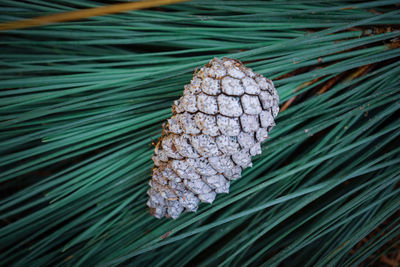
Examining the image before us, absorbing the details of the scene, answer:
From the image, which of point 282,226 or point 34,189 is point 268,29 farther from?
point 34,189

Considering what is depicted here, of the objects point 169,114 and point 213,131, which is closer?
point 213,131

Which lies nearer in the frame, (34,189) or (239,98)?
(239,98)

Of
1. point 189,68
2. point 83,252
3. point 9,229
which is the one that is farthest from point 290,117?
point 9,229

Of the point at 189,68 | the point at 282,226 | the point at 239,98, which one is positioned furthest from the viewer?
the point at 282,226
